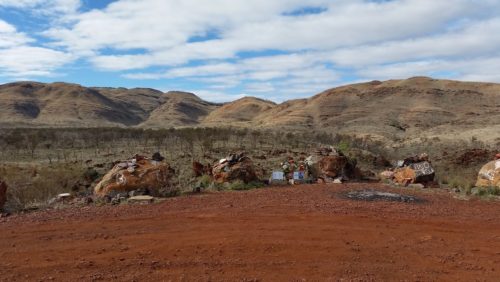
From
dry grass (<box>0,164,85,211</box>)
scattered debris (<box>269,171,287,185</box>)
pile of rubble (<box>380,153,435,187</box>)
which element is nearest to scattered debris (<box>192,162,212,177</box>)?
scattered debris (<box>269,171,287,185</box>)

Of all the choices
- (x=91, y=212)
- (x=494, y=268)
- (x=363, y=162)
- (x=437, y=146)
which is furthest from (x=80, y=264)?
(x=437, y=146)

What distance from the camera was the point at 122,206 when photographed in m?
9.82

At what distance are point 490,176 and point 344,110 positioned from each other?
76.9 meters

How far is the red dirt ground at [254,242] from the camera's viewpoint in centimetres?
583

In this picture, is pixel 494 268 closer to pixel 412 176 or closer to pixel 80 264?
pixel 80 264

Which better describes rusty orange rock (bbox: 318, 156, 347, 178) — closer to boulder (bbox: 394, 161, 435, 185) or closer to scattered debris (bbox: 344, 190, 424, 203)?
boulder (bbox: 394, 161, 435, 185)

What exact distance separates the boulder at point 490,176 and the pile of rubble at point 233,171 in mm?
6120

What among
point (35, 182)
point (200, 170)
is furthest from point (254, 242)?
point (35, 182)

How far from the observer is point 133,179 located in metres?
11.4

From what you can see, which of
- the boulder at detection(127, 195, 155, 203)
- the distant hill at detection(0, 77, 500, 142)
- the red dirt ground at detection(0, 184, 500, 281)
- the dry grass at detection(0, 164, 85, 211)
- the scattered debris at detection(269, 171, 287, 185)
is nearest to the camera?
the red dirt ground at detection(0, 184, 500, 281)

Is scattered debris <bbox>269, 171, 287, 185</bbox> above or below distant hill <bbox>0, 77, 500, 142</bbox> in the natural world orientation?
below

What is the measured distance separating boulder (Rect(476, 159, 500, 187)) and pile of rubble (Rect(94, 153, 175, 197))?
8295 mm

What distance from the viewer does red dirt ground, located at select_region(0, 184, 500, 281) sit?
229 inches

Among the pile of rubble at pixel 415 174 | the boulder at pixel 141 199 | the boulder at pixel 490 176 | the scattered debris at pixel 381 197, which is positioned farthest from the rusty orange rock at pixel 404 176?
the boulder at pixel 141 199
